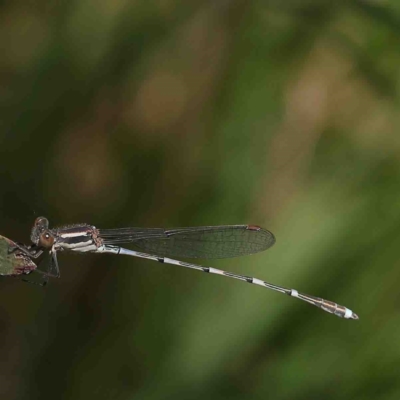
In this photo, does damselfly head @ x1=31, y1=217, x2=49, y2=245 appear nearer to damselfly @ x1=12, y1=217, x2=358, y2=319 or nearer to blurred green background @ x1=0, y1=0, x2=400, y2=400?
damselfly @ x1=12, y1=217, x2=358, y2=319

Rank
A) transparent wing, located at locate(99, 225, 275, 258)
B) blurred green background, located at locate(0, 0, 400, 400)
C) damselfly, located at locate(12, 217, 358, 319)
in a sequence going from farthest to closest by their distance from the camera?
1. transparent wing, located at locate(99, 225, 275, 258)
2. damselfly, located at locate(12, 217, 358, 319)
3. blurred green background, located at locate(0, 0, 400, 400)

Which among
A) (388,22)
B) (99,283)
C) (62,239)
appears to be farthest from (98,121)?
(388,22)

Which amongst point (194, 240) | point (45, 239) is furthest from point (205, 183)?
point (45, 239)

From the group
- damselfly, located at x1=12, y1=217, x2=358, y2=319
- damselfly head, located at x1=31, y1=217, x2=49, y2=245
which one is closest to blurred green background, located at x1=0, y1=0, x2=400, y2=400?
damselfly, located at x1=12, y1=217, x2=358, y2=319

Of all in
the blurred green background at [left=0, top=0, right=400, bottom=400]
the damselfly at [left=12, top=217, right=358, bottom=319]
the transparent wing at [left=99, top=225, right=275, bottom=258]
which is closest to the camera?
the blurred green background at [left=0, top=0, right=400, bottom=400]

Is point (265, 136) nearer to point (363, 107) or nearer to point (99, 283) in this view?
point (363, 107)

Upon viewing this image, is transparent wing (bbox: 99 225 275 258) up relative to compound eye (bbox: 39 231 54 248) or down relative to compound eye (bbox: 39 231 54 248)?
up

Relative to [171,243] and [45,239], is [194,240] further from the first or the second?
[45,239]
